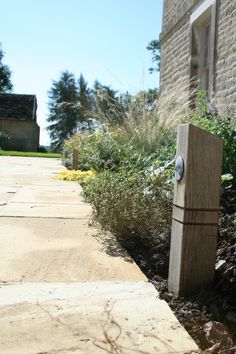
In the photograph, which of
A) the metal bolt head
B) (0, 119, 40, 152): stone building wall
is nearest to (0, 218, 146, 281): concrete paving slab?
the metal bolt head

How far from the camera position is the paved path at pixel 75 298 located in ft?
4.86

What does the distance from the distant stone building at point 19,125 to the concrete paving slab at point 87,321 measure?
2863 centimetres

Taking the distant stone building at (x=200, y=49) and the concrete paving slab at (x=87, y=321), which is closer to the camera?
the concrete paving slab at (x=87, y=321)

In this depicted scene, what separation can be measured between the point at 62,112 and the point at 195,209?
5929 cm

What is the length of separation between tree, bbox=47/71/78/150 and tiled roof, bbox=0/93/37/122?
21069 mm

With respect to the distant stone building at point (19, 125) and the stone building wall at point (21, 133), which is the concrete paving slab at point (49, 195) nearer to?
the distant stone building at point (19, 125)

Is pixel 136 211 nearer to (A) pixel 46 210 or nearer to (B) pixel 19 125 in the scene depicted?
(A) pixel 46 210

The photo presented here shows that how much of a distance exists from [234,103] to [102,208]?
407cm

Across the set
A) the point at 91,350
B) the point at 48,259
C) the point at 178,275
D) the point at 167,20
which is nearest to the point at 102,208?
the point at 48,259

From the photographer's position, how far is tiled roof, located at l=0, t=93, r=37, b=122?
32.2 m

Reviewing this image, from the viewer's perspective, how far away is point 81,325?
1.60 metres

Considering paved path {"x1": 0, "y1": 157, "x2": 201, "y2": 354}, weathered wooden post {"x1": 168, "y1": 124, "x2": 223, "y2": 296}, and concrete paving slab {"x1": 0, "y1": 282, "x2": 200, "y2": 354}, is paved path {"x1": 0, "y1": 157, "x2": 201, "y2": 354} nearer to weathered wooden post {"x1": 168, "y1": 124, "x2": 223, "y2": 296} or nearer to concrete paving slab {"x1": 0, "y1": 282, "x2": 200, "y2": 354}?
concrete paving slab {"x1": 0, "y1": 282, "x2": 200, "y2": 354}

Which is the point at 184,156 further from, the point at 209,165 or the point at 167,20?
the point at 167,20

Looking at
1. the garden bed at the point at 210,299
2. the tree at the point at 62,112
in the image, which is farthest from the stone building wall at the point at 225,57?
the tree at the point at 62,112
